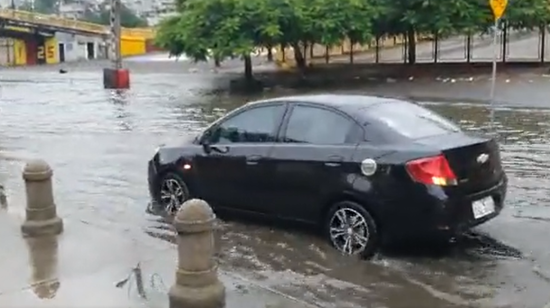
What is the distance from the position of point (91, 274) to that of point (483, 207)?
3.79 meters

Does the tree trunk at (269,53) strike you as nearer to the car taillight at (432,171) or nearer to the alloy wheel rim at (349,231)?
the alloy wheel rim at (349,231)

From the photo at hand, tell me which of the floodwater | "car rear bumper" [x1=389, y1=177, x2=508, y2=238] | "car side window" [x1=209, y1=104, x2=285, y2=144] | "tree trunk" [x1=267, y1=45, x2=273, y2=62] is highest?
"tree trunk" [x1=267, y1=45, x2=273, y2=62]

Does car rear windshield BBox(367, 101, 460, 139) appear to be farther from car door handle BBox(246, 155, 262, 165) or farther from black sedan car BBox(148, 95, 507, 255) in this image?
car door handle BBox(246, 155, 262, 165)

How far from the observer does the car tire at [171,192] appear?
951 centimetres

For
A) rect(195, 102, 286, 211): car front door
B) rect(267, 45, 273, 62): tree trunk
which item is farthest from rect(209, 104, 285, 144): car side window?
rect(267, 45, 273, 62): tree trunk

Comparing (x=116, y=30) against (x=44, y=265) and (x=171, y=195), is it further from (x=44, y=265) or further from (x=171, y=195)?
(x=44, y=265)

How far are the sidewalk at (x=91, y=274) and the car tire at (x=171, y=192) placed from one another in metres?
1.25

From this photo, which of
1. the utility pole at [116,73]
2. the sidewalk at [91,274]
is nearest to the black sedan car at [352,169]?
the sidewalk at [91,274]

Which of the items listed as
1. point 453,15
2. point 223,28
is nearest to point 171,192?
point 223,28

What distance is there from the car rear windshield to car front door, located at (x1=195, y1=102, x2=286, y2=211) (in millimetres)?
1141

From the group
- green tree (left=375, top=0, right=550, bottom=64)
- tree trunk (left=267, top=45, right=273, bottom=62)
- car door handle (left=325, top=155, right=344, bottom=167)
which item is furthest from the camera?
tree trunk (left=267, top=45, right=273, bottom=62)

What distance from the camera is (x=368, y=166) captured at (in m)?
7.47

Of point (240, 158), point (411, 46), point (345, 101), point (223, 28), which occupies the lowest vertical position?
point (240, 158)

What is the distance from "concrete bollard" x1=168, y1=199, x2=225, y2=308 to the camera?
19.1ft
